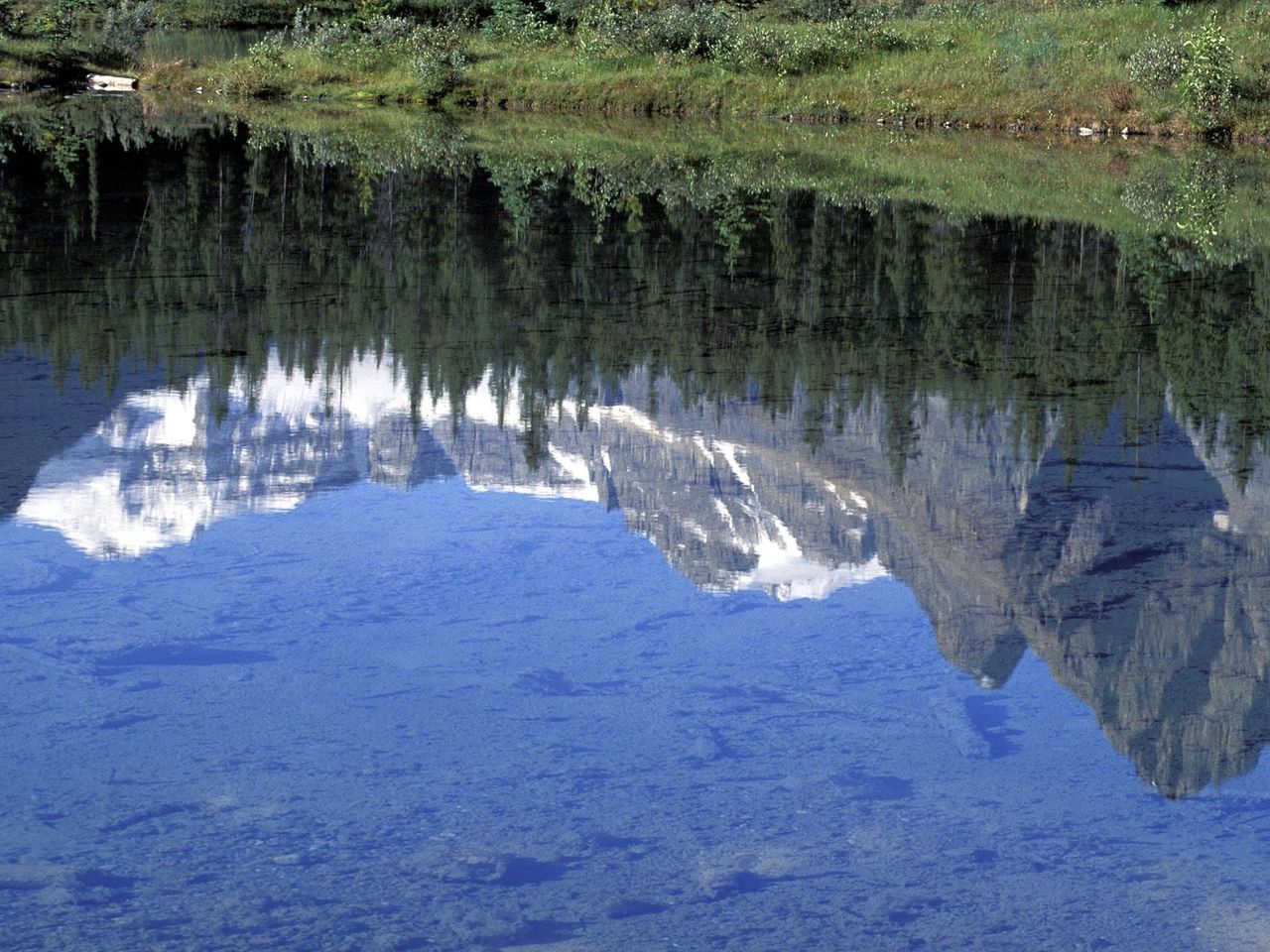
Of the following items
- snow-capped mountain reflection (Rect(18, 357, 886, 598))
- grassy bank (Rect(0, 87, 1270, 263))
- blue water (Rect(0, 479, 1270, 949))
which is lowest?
blue water (Rect(0, 479, 1270, 949))

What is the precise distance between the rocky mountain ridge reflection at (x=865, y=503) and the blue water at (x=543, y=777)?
11.1 inches

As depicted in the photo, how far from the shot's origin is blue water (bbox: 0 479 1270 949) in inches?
213

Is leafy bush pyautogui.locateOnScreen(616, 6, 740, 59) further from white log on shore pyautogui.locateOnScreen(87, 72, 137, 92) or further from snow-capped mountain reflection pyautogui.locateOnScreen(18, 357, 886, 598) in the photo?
snow-capped mountain reflection pyautogui.locateOnScreen(18, 357, 886, 598)

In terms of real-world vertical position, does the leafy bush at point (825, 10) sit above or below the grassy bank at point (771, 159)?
above

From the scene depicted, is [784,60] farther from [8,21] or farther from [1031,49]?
[8,21]

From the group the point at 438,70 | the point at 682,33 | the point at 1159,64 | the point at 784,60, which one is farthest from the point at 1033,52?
the point at 438,70

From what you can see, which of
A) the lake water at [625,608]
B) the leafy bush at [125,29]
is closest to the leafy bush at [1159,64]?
the lake water at [625,608]

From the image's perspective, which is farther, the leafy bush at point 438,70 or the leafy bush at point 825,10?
the leafy bush at point 825,10

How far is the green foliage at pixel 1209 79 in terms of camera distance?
37.7m

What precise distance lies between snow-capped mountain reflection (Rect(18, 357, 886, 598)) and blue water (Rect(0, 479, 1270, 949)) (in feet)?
1.40

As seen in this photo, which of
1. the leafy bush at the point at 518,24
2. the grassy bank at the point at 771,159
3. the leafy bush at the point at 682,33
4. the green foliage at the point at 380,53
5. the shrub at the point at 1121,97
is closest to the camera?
the grassy bank at the point at 771,159

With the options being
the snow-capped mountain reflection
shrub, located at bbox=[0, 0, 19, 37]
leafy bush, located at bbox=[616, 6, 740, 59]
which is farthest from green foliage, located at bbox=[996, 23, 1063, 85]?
the snow-capped mountain reflection

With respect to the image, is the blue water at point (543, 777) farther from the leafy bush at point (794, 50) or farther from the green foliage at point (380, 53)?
the green foliage at point (380, 53)

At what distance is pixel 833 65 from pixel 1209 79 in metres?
11.2
